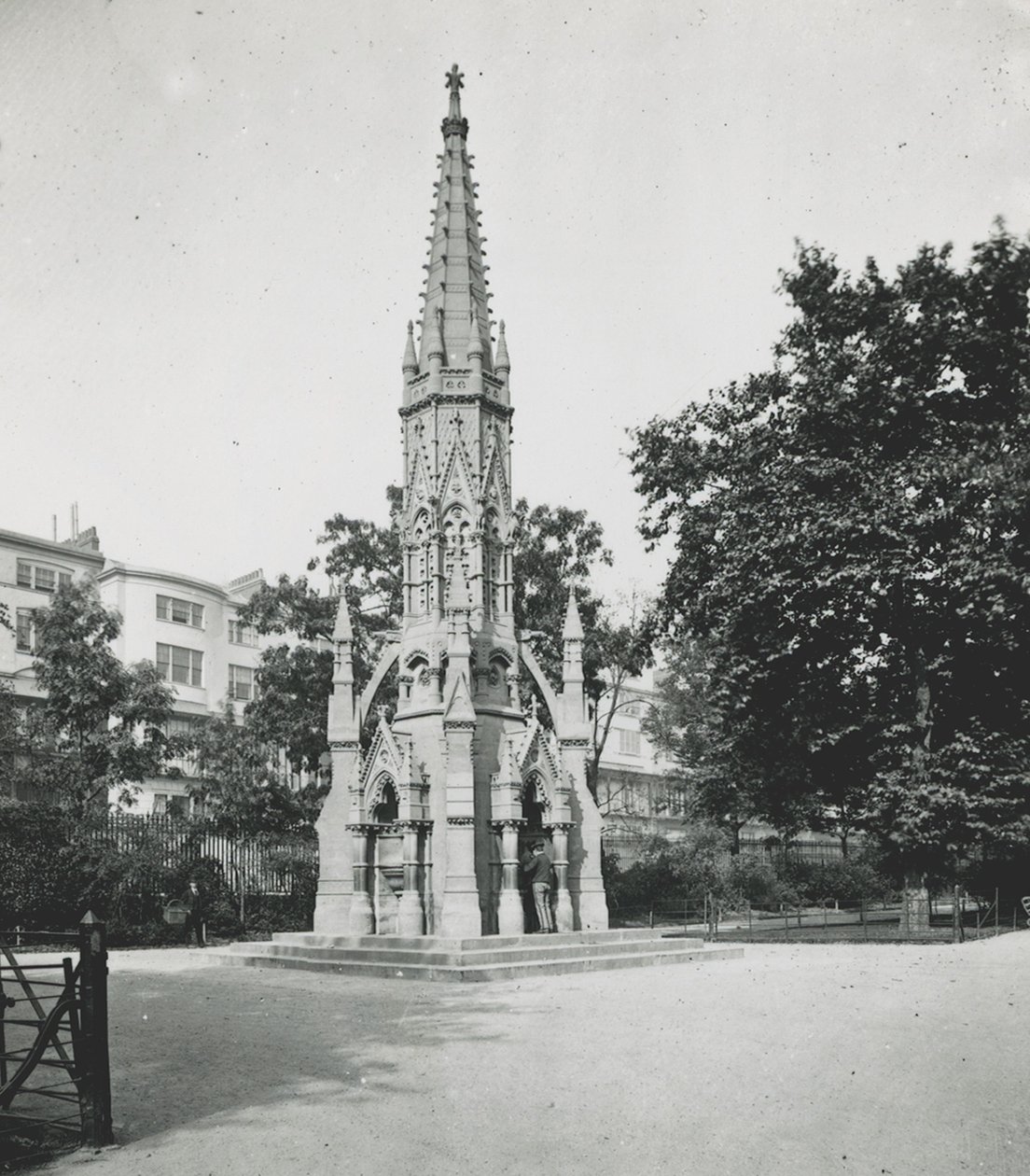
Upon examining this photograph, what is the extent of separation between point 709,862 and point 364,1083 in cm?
3102

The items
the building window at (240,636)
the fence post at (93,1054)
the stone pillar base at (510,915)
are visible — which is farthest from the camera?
the building window at (240,636)

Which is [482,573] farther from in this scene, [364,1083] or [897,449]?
[364,1083]

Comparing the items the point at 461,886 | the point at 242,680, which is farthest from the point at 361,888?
the point at 242,680

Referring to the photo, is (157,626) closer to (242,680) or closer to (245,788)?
(242,680)

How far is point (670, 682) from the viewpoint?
48.3 m

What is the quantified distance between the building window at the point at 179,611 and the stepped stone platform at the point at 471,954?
31.6 meters

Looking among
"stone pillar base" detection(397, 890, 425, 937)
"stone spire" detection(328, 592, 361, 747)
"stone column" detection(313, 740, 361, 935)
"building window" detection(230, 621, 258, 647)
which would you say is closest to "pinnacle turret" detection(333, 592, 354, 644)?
"stone spire" detection(328, 592, 361, 747)

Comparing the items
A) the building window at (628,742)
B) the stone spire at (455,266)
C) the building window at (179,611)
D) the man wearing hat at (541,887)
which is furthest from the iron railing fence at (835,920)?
the building window at (628,742)

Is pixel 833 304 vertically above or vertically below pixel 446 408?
above

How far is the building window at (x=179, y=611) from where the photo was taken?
49.4m

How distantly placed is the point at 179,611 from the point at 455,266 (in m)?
32.2

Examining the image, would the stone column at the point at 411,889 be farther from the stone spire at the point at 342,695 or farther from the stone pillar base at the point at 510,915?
the stone spire at the point at 342,695

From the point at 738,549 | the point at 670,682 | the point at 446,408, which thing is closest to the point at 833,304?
the point at 738,549

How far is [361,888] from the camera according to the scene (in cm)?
1939
